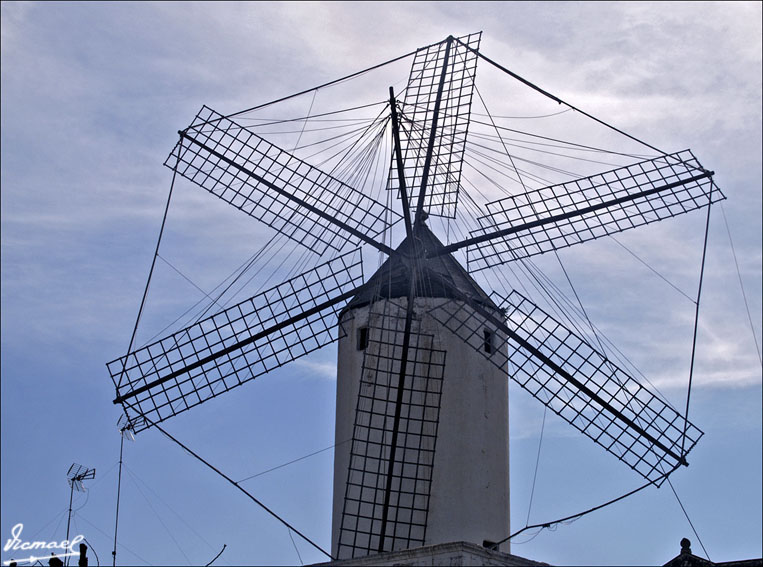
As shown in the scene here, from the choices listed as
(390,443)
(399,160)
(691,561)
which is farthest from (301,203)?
(691,561)

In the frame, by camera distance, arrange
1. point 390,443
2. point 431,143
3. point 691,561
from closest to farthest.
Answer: point 691,561, point 390,443, point 431,143

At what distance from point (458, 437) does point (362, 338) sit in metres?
1.63

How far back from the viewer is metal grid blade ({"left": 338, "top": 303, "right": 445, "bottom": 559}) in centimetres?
1447

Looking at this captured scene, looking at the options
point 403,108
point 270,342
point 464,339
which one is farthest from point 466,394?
point 403,108

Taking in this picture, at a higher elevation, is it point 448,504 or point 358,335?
point 358,335

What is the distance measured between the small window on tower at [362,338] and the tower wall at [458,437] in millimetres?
43

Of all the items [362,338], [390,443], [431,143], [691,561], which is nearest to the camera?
[691,561]

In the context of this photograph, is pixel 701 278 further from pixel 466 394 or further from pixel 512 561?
pixel 512 561

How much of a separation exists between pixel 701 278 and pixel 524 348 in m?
2.07

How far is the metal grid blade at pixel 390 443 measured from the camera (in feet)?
47.5

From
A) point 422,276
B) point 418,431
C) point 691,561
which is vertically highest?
point 422,276

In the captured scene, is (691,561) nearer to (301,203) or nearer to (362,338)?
(362,338)

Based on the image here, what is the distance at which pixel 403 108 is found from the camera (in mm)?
15953

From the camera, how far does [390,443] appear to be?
1470 centimetres
